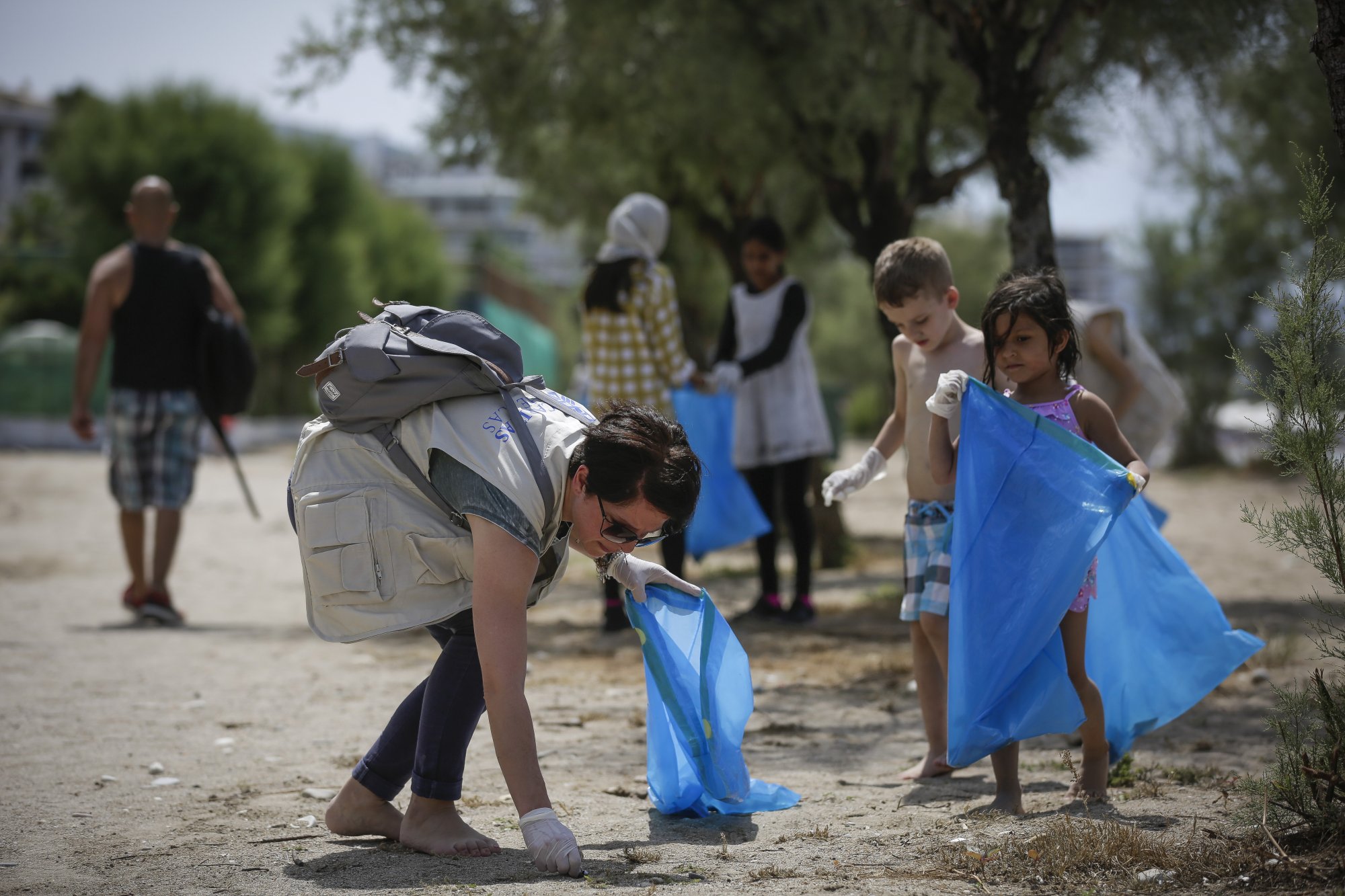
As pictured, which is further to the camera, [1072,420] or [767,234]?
[767,234]

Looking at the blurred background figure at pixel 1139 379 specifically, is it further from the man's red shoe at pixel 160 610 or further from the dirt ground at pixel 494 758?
the man's red shoe at pixel 160 610

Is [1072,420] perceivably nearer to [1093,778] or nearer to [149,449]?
[1093,778]

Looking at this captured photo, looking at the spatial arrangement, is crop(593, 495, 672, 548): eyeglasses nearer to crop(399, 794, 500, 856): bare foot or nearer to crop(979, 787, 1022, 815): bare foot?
crop(399, 794, 500, 856): bare foot

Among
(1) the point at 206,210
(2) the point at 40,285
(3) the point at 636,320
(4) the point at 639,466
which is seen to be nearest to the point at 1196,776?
(4) the point at 639,466

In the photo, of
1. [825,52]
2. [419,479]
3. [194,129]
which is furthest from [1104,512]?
[194,129]

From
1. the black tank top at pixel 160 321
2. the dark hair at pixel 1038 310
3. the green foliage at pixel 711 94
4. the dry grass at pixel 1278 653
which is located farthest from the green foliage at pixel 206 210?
the dark hair at pixel 1038 310

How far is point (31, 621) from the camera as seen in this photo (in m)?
6.82

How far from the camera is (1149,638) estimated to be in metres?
3.71

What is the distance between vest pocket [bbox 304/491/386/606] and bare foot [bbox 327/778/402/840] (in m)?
0.64

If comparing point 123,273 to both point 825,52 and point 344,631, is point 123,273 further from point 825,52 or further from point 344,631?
point 344,631

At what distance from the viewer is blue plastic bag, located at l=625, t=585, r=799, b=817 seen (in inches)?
130

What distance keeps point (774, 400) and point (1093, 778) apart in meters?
3.36

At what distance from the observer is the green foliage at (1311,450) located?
9.13ft

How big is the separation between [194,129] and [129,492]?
16.0 m
